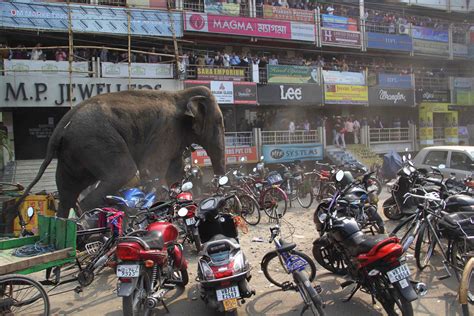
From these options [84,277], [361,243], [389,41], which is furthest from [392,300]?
[389,41]

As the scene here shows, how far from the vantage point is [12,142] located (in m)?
16.3

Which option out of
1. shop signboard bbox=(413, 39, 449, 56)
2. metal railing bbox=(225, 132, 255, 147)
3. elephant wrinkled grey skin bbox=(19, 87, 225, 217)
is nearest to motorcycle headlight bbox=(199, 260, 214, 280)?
elephant wrinkled grey skin bbox=(19, 87, 225, 217)

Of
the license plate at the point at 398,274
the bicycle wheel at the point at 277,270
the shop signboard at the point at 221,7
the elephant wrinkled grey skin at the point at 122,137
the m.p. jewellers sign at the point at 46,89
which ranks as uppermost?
the shop signboard at the point at 221,7

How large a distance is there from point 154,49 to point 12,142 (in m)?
7.29

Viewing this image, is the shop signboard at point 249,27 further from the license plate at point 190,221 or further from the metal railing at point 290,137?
the license plate at point 190,221

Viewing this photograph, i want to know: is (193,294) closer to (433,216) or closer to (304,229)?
(433,216)

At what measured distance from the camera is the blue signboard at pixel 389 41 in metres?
24.2

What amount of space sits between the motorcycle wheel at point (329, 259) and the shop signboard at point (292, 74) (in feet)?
49.6

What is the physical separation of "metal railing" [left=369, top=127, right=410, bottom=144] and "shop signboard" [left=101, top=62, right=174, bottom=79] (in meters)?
11.7

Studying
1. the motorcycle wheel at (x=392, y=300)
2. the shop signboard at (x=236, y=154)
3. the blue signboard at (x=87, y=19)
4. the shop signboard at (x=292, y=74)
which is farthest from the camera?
the shop signboard at (x=292, y=74)

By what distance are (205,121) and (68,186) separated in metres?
2.84

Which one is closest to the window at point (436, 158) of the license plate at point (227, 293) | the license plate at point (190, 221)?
the license plate at point (190, 221)

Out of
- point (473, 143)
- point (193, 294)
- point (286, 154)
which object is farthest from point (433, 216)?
point (473, 143)

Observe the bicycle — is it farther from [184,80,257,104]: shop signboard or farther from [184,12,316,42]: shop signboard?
[184,12,316,42]: shop signboard
